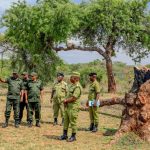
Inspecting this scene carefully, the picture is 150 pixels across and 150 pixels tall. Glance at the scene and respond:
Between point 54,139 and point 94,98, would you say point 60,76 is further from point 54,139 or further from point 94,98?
point 54,139

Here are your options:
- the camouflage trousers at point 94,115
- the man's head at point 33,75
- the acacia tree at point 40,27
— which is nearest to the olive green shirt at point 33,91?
the man's head at point 33,75

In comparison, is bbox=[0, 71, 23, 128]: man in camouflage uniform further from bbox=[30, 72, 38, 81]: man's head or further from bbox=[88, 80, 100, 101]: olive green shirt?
bbox=[88, 80, 100, 101]: olive green shirt

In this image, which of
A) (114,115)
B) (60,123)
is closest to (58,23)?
(114,115)

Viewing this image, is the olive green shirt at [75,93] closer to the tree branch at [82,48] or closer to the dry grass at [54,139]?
the dry grass at [54,139]

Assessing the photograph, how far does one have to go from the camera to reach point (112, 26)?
32.6 m

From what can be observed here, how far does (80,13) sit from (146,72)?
20.3 m

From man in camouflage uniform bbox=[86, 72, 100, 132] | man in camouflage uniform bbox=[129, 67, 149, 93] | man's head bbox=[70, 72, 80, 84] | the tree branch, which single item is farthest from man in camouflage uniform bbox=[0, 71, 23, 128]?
the tree branch

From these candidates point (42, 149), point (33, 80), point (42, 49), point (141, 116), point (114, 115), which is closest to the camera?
point (42, 149)

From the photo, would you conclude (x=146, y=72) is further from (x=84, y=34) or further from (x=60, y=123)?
(x=84, y=34)

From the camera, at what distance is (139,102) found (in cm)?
1216

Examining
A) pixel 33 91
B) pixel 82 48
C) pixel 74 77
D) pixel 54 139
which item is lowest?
pixel 54 139

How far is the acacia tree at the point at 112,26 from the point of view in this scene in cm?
3234

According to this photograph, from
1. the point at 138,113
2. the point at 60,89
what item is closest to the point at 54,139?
the point at 138,113

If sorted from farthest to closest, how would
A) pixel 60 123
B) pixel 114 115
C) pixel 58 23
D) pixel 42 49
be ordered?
pixel 42 49 → pixel 58 23 → pixel 114 115 → pixel 60 123
